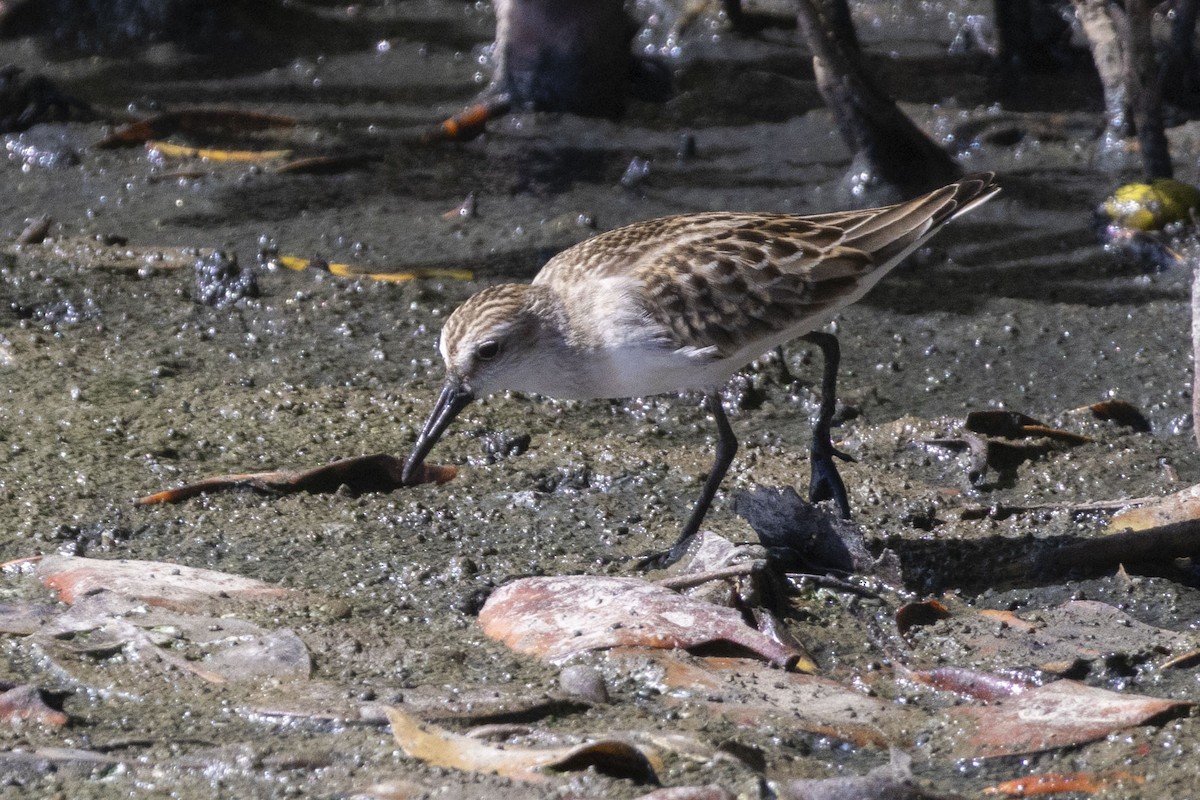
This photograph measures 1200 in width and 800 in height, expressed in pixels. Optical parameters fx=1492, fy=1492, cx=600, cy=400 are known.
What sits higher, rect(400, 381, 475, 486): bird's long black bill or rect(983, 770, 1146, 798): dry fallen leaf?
rect(400, 381, 475, 486): bird's long black bill

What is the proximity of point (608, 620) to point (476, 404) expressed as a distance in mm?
2139

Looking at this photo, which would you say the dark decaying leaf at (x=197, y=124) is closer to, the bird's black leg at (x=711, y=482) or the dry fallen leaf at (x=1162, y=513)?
the bird's black leg at (x=711, y=482)

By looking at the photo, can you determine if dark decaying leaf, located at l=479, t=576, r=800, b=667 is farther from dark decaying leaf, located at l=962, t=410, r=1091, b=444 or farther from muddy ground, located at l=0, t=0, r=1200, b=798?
dark decaying leaf, located at l=962, t=410, r=1091, b=444

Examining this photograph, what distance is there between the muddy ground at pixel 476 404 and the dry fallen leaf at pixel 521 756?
0.05 meters

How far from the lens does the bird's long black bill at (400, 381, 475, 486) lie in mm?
4945

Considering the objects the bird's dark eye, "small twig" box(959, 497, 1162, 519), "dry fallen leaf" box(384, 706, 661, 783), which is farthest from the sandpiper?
"dry fallen leaf" box(384, 706, 661, 783)

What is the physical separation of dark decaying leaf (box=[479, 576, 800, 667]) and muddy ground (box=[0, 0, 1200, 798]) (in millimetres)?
99

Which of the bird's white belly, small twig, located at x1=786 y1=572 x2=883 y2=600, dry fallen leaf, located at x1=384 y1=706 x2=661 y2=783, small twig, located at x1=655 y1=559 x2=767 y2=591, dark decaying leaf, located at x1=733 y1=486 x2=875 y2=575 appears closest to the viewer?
dry fallen leaf, located at x1=384 y1=706 x2=661 y2=783

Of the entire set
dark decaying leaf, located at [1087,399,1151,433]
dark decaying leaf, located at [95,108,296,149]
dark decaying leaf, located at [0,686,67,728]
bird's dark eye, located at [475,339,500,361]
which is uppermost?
dark decaying leaf, located at [95,108,296,149]

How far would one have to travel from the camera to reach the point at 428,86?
32.8 ft

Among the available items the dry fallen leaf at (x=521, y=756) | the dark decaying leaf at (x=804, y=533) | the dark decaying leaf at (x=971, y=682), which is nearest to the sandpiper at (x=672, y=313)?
the dark decaying leaf at (x=804, y=533)

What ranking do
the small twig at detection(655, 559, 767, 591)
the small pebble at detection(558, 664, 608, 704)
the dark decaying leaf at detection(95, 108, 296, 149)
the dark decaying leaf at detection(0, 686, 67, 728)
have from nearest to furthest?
the dark decaying leaf at detection(0, 686, 67, 728), the small pebble at detection(558, 664, 608, 704), the small twig at detection(655, 559, 767, 591), the dark decaying leaf at detection(95, 108, 296, 149)

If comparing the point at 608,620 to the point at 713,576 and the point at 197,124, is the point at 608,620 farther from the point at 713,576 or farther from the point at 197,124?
the point at 197,124

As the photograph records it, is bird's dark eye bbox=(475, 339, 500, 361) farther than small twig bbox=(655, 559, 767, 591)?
Yes
